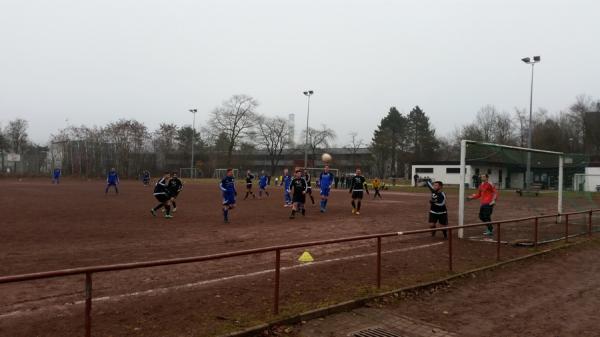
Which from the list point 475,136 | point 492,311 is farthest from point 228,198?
point 475,136

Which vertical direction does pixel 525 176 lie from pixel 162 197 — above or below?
above

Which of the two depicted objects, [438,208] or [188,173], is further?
[188,173]

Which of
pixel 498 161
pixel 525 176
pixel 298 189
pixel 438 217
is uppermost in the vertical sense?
pixel 498 161

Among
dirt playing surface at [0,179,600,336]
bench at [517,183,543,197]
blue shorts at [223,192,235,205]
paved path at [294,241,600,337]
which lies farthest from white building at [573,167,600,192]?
blue shorts at [223,192,235,205]

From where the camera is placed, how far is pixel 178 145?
90.0 meters

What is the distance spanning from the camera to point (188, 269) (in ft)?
25.6

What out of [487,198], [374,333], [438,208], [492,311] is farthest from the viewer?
[487,198]

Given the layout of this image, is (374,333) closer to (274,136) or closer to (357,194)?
(357,194)

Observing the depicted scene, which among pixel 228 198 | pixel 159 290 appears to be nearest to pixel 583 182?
pixel 228 198

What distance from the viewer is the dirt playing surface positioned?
5.16 meters

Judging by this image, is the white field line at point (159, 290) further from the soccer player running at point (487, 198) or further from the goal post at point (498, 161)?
the soccer player running at point (487, 198)

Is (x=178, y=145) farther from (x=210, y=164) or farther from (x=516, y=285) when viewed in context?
(x=516, y=285)

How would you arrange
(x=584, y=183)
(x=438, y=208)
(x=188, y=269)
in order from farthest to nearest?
1. (x=584, y=183)
2. (x=438, y=208)
3. (x=188, y=269)

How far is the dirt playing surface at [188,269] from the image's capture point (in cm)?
516
